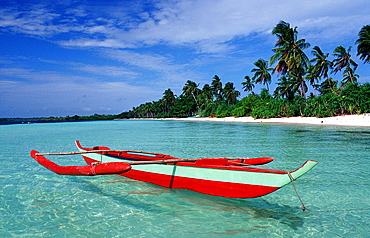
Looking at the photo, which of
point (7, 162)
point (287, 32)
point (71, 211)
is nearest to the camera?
point (71, 211)

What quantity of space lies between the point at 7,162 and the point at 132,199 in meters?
6.98

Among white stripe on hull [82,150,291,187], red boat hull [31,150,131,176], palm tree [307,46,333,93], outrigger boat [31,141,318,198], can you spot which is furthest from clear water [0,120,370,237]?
palm tree [307,46,333,93]

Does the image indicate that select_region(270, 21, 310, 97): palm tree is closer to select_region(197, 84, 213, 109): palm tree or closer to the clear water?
Answer: the clear water

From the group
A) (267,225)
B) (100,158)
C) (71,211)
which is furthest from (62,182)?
(267,225)

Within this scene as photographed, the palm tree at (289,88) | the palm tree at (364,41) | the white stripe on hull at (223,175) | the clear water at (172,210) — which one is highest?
the palm tree at (364,41)

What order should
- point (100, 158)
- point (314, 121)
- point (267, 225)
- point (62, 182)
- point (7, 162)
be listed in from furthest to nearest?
1. point (314, 121)
2. point (7, 162)
3. point (100, 158)
4. point (62, 182)
5. point (267, 225)

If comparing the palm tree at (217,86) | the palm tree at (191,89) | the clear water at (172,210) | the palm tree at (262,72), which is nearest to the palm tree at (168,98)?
the palm tree at (191,89)

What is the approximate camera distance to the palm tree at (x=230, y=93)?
62875mm

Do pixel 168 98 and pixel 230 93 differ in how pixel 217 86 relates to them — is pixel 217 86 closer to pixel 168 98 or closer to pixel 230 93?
pixel 230 93

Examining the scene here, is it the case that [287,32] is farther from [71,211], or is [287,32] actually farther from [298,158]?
[71,211]

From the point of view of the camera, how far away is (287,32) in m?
32.6

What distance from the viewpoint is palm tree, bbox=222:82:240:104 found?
206ft

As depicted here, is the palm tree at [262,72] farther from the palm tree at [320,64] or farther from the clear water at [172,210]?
the clear water at [172,210]

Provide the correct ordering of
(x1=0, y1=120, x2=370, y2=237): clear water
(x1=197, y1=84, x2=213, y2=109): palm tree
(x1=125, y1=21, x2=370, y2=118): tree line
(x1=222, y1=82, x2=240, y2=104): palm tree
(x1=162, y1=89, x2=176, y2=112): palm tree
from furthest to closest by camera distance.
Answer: (x1=162, y1=89, x2=176, y2=112): palm tree < (x1=197, y1=84, x2=213, y2=109): palm tree < (x1=222, y1=82, x2=240, y2=104): palm tree < (x1=125, y1=21, x2=370, y2=118): tree line < (x1=0, y1=120, x2=370, y2=237): clear water
